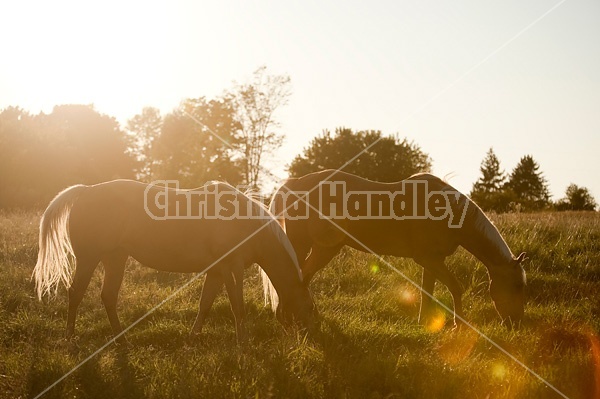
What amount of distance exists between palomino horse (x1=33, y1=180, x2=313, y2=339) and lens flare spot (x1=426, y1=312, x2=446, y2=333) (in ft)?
8.13

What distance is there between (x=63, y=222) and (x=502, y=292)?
6.68m

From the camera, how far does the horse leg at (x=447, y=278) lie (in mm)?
7707

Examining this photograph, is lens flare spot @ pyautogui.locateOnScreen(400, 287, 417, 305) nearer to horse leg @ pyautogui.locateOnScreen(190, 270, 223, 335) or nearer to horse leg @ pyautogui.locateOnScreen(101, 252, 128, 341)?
horse leg @ pyautogui.locateOnScreen(190, 270, 223, 335)

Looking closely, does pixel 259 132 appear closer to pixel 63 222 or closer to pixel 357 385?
pixel 63 222

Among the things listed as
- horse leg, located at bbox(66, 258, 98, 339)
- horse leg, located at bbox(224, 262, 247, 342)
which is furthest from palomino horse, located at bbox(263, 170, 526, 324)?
horse leg, located at bbox(66, 258, 98, 339)

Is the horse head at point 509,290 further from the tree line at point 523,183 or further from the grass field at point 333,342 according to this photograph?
the tree line at point 523,183

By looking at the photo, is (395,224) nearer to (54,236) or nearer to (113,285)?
(113,285)

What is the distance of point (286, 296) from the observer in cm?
637

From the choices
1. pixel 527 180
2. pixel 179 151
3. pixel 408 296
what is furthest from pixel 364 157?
pixel 527 180

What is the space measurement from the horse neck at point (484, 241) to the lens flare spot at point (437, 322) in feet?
3.76

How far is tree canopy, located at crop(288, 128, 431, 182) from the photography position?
40312 mm

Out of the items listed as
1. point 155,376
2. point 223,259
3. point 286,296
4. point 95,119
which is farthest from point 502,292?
point 95,119

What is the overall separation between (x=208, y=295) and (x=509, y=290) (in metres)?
4.66

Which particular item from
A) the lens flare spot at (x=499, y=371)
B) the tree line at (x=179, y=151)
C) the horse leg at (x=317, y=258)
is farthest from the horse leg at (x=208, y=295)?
the tree line at (x=179, y=151)
